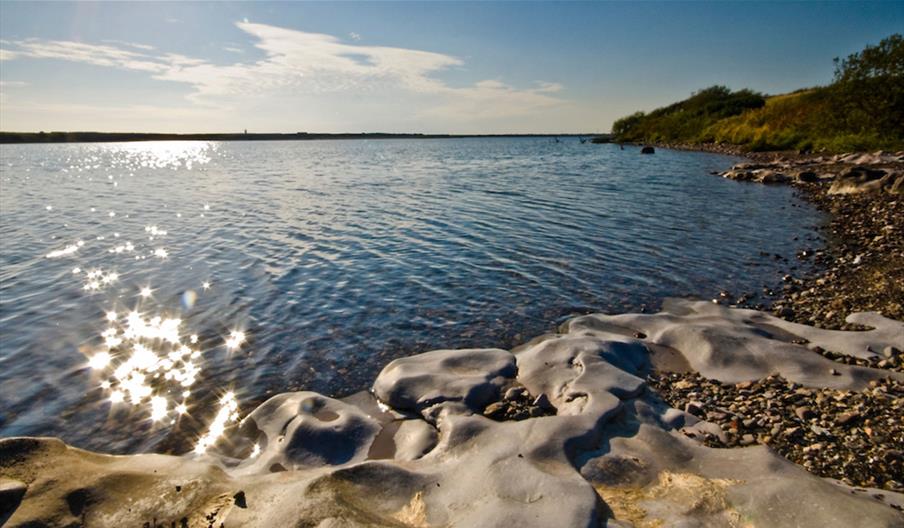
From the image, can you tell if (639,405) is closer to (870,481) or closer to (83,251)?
(870,481)

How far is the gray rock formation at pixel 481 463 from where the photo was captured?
4.30 meters

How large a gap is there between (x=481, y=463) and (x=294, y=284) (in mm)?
9263

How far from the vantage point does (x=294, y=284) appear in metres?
12.9

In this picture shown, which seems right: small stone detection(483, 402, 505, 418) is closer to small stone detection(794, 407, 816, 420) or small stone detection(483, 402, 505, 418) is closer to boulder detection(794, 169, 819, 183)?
small stone detection(794, 407, 816, 420)

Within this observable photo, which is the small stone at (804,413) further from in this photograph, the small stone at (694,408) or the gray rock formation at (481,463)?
the small stone at (694,408)

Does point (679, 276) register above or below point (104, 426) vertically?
above

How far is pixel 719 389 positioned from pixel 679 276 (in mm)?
6575

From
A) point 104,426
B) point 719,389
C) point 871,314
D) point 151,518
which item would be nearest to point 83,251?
point 104,426

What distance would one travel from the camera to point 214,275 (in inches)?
545

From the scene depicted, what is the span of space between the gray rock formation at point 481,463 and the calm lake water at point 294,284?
1299 millimetres

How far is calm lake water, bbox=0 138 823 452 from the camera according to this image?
791 cm

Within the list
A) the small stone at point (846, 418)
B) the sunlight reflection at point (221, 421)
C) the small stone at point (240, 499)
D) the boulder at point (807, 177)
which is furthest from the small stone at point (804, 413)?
the boulder at point (807, 177)

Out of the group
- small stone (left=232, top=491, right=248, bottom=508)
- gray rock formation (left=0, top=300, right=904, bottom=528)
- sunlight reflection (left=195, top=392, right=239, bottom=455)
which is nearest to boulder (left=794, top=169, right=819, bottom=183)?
gray rock formation (left=0, top=300, right=904, bottom=528)

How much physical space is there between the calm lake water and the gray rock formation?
1299 mm
